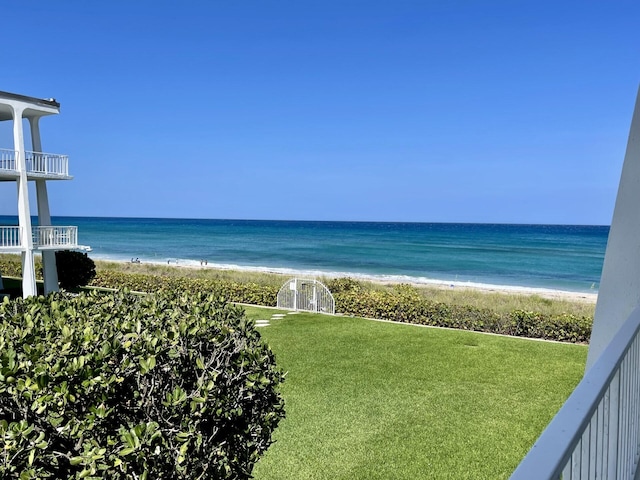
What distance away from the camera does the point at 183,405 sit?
290cm

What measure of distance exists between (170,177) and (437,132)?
53666 millimetres

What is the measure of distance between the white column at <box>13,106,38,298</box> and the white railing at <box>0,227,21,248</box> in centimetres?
18

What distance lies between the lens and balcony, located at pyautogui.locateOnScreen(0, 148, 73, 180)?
14.5 m

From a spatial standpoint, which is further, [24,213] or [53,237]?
[53,237]

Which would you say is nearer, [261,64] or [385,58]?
[385,58]

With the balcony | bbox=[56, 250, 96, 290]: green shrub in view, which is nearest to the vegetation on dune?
bbox=[56, 250, 96, 290]: green shrub

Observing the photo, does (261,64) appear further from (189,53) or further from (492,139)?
(492,139)

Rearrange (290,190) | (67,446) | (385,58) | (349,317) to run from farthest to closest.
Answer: (290,190), (385,58), (349,317), (67,446)

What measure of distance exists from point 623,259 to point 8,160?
15993mm

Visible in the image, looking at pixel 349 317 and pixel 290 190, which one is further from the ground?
pixel 290 190

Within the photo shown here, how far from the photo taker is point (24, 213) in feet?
48.1

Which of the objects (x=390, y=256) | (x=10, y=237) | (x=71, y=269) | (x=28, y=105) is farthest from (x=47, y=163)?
(x=390, y=256)

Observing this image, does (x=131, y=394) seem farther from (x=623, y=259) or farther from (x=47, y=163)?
(x=47, y=163)

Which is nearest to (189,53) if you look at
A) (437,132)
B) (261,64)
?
(261,64)
